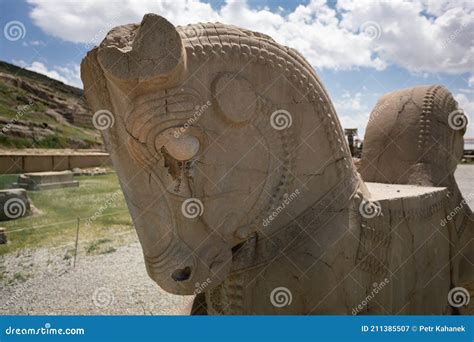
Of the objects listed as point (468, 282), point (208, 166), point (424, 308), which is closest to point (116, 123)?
point (208, 166)

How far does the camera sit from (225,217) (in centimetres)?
191

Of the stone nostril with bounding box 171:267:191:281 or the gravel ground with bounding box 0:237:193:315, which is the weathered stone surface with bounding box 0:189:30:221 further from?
the stone nostril with bounding box 171:267:191:281

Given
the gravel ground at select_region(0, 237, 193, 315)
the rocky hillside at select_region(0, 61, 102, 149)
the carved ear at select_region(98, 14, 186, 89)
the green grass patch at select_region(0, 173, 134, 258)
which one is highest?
the rocky hillside at select_region(0, 61, 102, 149)

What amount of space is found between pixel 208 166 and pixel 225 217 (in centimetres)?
28

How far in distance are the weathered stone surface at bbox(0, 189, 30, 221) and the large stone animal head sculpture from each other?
9.28 metres

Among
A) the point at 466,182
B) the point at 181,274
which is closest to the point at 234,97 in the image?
the point at 181,274

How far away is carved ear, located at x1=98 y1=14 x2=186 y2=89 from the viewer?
61.8 inches

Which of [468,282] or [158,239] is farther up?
[158,239]

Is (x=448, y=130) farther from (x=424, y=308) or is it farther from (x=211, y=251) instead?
(x=211, y=251)

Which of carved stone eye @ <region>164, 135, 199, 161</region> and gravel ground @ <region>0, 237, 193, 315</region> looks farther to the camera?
gravel ground @ <region>0, 237, 193, 315</region>

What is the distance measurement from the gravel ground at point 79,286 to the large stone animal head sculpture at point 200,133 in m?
3.13

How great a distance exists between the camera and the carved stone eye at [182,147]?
1697 millimetres

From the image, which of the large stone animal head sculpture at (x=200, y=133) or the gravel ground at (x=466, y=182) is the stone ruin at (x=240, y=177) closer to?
the large stone animal head sculpture at (x=200, y=133)

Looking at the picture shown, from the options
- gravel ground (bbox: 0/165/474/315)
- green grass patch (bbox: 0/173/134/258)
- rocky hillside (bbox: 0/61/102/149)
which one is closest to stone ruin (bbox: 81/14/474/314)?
gravel ground (bbox: 0/165/474/315)
